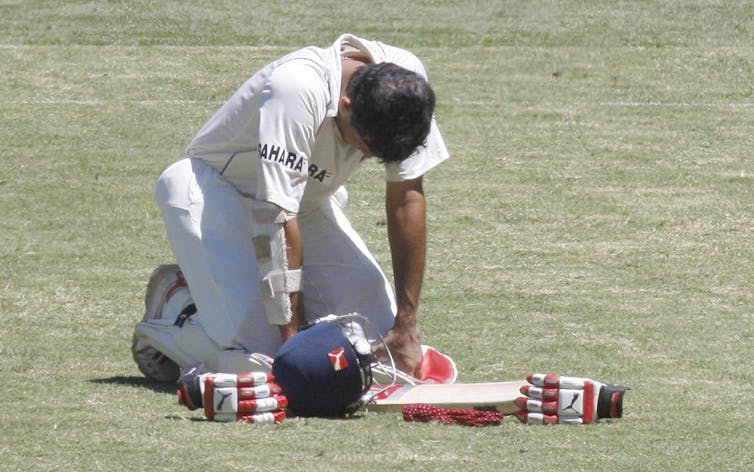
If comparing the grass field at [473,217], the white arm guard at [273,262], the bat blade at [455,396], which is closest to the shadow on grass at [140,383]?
the grass field at [473,217]

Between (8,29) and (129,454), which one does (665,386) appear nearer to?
(129,454)

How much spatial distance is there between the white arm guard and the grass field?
45 centimetres

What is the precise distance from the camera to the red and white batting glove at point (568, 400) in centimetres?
433

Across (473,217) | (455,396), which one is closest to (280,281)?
(455,396)

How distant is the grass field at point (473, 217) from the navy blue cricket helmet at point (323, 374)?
10 centimetres

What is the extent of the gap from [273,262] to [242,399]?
0.53 meters

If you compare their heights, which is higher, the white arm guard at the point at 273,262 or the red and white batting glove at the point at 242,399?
the white arm guard at the point at 273,262

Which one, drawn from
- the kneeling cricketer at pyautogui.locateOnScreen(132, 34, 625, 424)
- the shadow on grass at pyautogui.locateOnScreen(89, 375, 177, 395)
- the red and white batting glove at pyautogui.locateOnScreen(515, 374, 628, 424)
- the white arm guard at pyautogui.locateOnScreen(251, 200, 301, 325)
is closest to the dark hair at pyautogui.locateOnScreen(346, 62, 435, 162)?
the kneeling cricketer at pyautogui.locateOnScreen(132, 34, 625, 424)

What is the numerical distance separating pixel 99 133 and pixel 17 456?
19.4ft

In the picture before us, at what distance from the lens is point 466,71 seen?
11.2 m

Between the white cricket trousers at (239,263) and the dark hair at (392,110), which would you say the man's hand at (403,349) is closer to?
the white cricket trousers at (239,263)

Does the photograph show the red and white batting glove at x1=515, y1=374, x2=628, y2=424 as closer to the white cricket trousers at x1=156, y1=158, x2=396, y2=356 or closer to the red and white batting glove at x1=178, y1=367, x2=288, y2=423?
the red and white batting glove at x1=178, y1=367, x2=288, y2=423

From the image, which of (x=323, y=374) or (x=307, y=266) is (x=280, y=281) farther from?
(x=307, y=266)

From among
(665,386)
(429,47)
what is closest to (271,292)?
(665,386)
